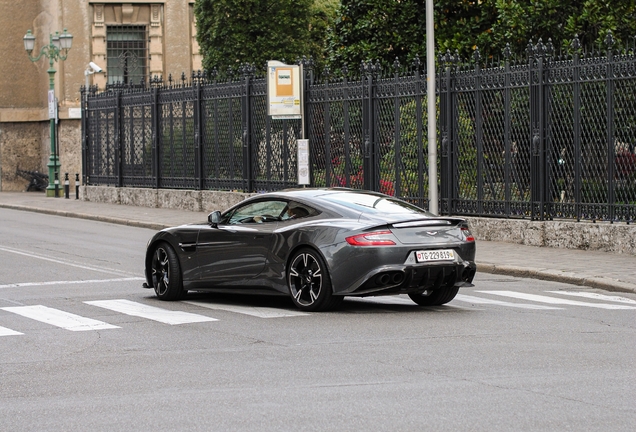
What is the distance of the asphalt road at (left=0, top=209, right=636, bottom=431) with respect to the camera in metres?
7.09

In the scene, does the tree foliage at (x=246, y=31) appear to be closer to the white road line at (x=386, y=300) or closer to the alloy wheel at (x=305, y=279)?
the white road line at (x=386, y=300)

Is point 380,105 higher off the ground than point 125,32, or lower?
lower

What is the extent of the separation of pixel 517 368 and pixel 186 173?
80.3ft

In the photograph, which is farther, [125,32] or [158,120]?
[125,32]

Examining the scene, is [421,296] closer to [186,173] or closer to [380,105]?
[380,105]

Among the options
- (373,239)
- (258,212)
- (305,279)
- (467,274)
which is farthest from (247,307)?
(467,274)

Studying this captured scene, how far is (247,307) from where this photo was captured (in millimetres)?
12992

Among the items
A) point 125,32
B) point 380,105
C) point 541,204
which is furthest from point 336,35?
point 125,32

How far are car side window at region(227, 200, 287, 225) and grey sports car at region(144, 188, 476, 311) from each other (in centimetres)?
1

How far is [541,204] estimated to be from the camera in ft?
65.6

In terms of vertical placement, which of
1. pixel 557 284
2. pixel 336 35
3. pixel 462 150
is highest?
pixel 336 35

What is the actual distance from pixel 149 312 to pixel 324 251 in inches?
81.2

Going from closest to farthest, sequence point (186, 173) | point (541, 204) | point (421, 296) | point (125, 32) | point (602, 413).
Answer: point (602, 413), point (421, 296), point (541, 204), point (186, 173), point (125, 32)

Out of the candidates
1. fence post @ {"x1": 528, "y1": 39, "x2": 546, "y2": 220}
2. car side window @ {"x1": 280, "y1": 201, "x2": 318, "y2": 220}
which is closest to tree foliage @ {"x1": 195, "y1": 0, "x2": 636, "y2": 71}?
fence post @ {"x1": 528, "y1": 39, "x2": 546, "y2": 220}
